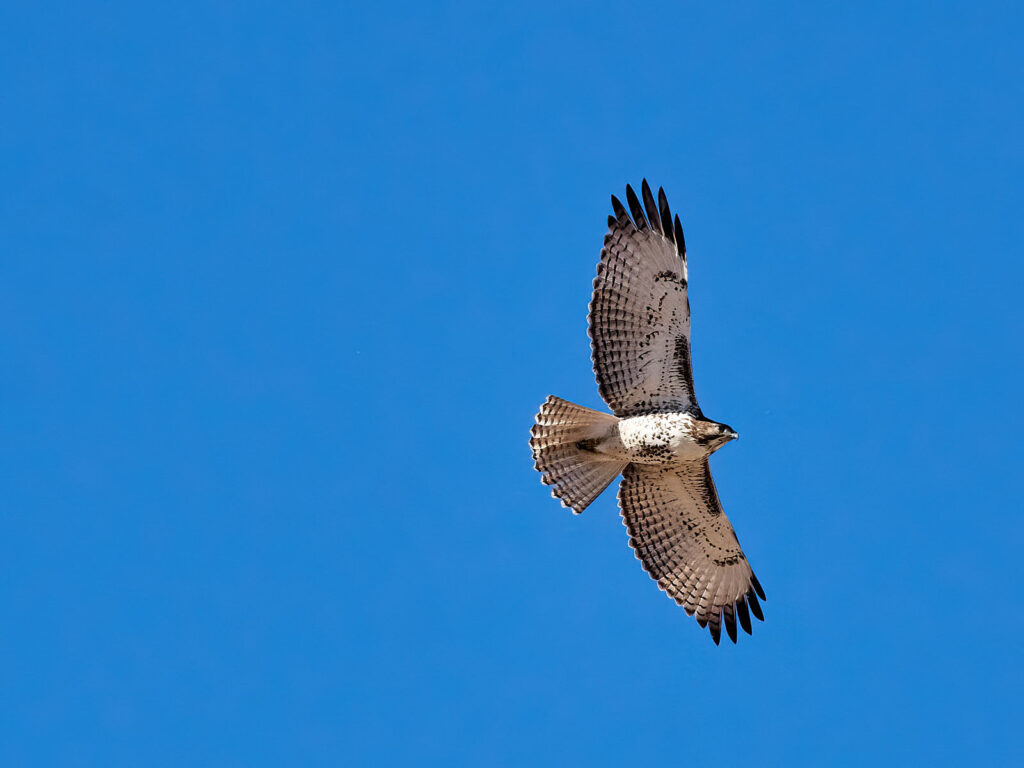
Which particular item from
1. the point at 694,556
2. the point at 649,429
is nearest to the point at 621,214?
the point at 649,429

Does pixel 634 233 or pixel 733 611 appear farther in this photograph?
pixel 733 611

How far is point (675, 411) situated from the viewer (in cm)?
1439

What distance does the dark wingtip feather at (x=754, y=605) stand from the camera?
15414mm

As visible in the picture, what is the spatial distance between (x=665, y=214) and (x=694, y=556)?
12.5 ft

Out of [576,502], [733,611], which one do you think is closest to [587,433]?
[576,502]

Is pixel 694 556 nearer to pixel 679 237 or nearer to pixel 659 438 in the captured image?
pixel 659 438

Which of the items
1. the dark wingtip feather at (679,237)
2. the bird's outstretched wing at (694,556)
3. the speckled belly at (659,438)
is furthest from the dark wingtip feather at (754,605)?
the dark wingtip feather at (679,237)

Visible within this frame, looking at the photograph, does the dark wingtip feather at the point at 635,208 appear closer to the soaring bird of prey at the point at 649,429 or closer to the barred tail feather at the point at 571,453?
the soaring bird of prey at the point at 649,429

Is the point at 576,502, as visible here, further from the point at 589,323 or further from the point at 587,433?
the point at 589,323

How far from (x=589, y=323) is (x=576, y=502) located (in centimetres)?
187

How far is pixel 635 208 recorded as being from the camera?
556 inches

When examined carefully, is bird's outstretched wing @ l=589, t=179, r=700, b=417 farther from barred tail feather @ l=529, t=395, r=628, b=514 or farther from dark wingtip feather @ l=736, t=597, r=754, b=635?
dark wingtip feather @ l=736, t=597, r=754, b=635

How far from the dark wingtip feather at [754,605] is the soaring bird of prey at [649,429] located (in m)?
0.21

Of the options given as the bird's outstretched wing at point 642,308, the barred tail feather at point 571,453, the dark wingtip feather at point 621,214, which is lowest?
the barred tail feather at point 571,453
